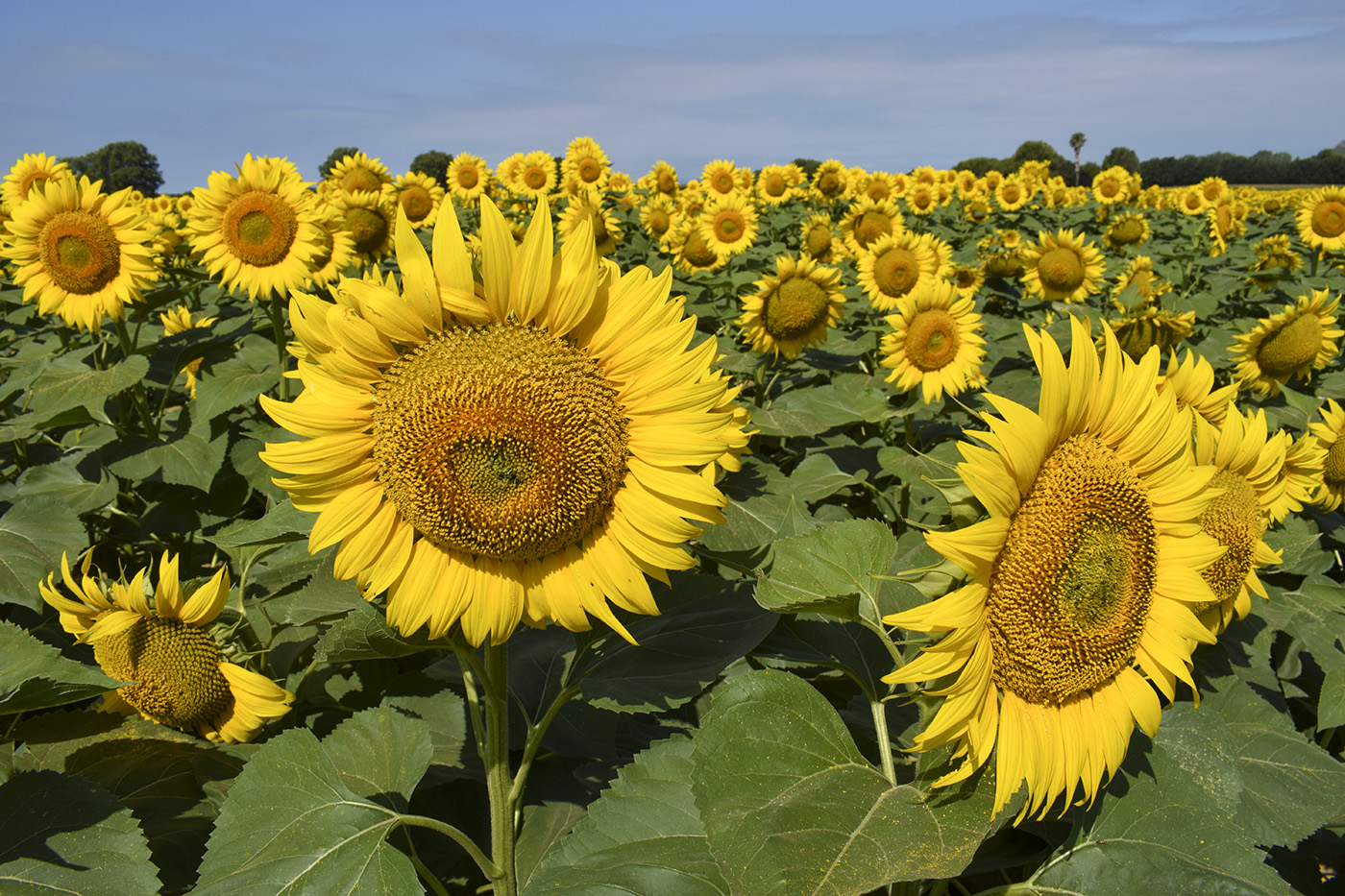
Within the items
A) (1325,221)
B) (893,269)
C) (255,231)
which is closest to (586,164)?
(893,269)

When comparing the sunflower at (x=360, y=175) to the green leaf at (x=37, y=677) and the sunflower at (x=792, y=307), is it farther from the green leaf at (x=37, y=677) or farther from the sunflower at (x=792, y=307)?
the green leaf at (x=37, y=677)

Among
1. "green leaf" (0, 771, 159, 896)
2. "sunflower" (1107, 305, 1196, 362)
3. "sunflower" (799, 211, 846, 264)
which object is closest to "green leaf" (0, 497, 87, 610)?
"green leaf" (0, 771, 159, 896)

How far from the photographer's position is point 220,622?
2.29 m

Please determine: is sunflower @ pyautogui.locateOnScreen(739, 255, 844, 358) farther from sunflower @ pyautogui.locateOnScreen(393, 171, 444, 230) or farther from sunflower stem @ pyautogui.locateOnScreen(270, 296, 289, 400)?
sunflower @ pyautogui.locateOnScreen(393, 171, 444, 230)

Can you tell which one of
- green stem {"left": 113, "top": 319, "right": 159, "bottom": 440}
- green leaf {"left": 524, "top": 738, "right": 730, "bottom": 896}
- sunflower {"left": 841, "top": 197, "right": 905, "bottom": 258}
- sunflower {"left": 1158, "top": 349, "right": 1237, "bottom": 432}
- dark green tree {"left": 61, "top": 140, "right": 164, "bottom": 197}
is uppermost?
dark green tree {"left": 61, "top": 140, "right": 164, "bottom": 197}

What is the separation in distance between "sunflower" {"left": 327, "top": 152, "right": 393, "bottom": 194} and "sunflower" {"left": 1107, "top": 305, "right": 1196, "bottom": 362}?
6.08m

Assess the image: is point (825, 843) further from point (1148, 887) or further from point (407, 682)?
point (407, 682)

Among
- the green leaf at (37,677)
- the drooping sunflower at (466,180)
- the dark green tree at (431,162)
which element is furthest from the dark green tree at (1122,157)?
the green leaf at (37,677)

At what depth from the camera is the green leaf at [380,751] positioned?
5.85 feet

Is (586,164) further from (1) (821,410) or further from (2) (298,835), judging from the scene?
(2) (298,835)

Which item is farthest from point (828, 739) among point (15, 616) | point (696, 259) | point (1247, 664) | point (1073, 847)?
point (696, 259)

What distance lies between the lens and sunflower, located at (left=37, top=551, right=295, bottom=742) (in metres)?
2.14

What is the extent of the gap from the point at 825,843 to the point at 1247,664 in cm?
244

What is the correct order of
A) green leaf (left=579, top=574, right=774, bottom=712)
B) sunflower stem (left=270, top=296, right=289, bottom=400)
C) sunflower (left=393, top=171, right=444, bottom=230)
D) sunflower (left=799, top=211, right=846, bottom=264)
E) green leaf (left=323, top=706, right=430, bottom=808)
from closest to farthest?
green leaf (left=579, top=574, right=774, bottom=712) < green leaf (left=323, top=706, right=430, bottom=808) < sunflower stem (left=270, top=296, right=289, bottom=400) < sunflower (left=393, top=171, right=444, bottom=230) < sunflower (left=799, top=211, right=846, bottom=264)
